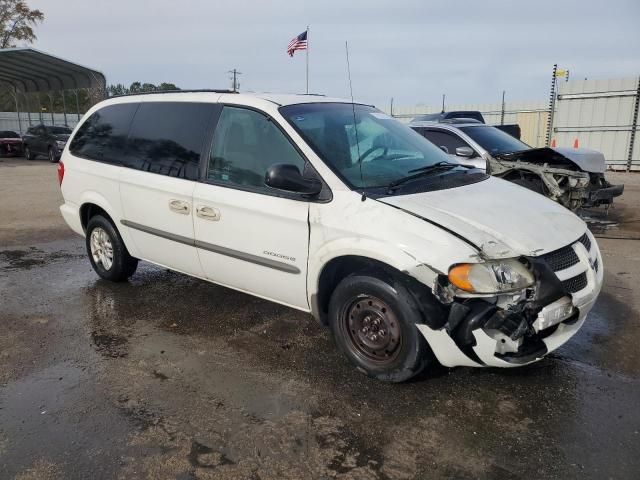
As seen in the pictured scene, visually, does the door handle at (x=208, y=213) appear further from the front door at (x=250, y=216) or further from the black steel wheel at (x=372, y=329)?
the black steel wheel at (x=372, y=329)

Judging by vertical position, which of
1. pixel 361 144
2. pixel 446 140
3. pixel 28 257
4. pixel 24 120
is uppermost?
pixel 24 120

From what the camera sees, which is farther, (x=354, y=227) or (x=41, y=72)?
(x=41, y=72)

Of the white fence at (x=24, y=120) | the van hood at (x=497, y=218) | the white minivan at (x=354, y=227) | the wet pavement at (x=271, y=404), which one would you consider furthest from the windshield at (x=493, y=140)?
the white fence at (x=24, y=120)

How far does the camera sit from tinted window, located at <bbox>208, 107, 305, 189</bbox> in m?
3.71

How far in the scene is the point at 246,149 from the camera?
12.9 feet

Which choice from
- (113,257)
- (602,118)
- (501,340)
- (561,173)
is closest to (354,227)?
(501,340)

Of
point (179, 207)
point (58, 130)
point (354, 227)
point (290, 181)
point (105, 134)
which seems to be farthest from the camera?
point (58, 130)

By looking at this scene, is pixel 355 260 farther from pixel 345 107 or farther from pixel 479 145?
pixel 479 145

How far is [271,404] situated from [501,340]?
140 centimetres

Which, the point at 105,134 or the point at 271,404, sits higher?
the point at 105,134

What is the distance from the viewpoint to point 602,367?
3.55 m

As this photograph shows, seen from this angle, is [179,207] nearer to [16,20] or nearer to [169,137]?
[169,137]

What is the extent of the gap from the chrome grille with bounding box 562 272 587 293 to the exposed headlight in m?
0.33

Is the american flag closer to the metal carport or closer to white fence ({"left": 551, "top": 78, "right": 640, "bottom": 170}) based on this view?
white fence ({"left": 551, "top": 78, "right": 640, "bottom": 170})
